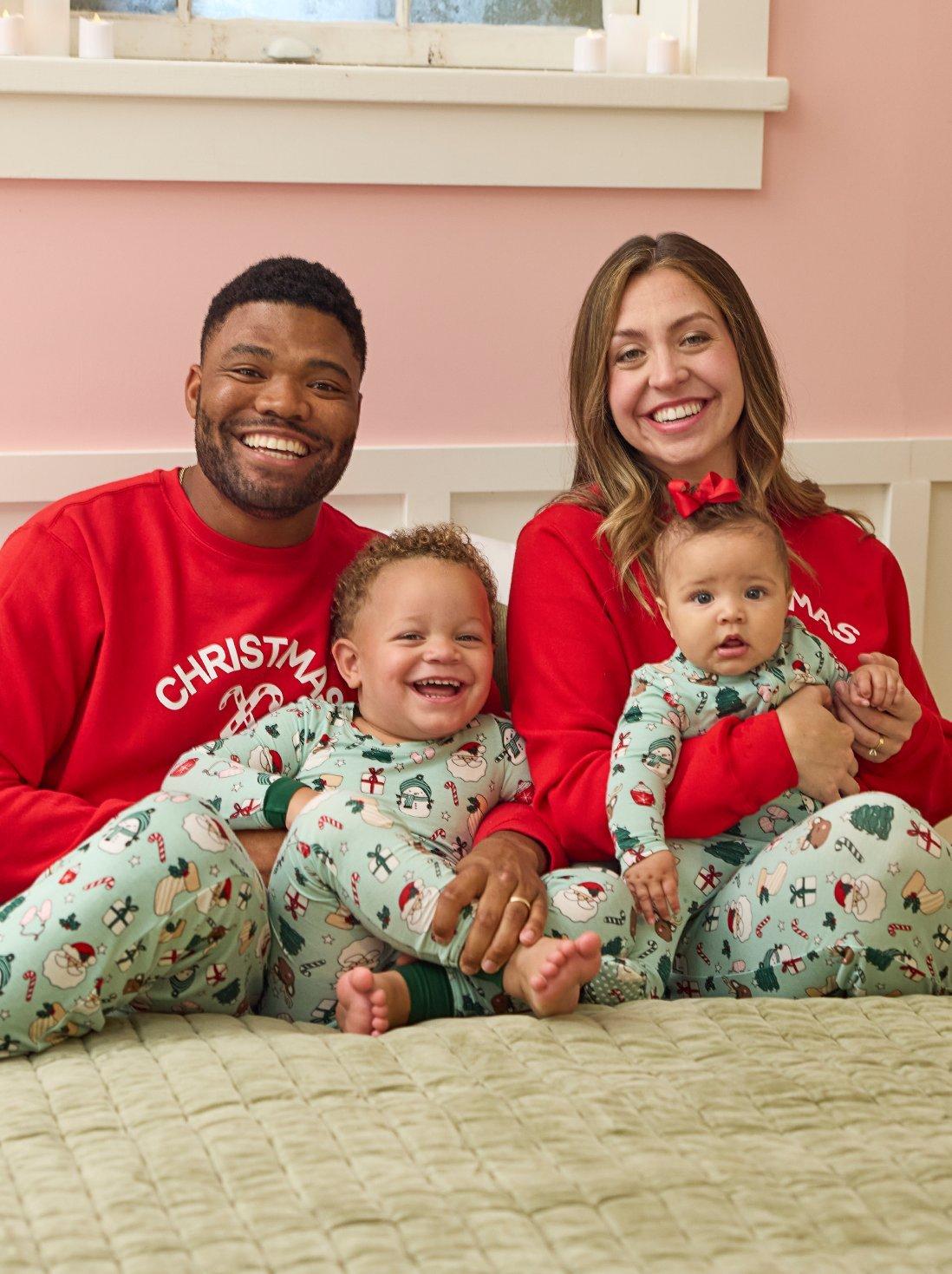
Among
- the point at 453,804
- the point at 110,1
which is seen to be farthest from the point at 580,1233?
the point at 110,1

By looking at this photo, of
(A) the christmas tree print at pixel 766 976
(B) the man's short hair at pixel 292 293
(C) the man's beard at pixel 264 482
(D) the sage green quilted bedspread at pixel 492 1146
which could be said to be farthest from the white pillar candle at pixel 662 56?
(D) the sage green quilted bedspread at pixel 492 1146

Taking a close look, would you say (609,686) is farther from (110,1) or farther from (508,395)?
(110,1)

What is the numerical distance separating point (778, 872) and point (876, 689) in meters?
0.26

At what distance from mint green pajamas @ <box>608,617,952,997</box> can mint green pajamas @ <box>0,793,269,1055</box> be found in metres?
0.41

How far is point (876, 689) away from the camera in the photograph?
1.61 m

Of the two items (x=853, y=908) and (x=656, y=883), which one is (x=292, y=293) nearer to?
(x=656, y=883)

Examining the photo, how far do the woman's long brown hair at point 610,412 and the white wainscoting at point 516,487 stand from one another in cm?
27

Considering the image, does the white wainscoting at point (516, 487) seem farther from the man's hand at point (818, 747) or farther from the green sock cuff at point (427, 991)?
the green sock cuff at point (427, 991)

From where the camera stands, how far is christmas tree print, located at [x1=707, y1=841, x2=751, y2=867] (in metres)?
1.58

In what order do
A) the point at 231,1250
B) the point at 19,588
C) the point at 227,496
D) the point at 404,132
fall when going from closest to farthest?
the point at 231,1250
the point at 19,588
the point at 227,496
the point at 404,132

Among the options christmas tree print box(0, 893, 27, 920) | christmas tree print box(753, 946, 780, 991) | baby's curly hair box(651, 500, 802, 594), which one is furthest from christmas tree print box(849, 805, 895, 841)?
christmas tree print box(0, 893, 27, 920)

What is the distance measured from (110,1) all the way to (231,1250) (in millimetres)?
2033

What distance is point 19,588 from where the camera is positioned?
159 cm

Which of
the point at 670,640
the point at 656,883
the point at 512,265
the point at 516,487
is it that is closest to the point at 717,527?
the point at 670,640
